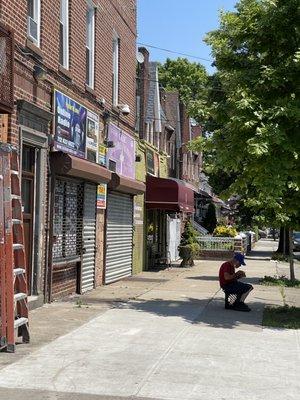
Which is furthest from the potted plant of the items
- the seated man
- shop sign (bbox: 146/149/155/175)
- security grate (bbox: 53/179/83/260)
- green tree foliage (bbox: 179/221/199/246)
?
the seated man

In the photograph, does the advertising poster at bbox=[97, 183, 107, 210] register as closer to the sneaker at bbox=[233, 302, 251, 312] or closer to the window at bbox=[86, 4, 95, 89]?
the window at bbox=[86, 4, 95, 89]

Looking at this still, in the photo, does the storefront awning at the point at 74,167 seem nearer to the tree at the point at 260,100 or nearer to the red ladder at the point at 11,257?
the tree at the point at 260,100

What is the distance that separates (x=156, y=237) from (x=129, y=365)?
54.3ft

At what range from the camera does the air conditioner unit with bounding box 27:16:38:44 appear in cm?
1045

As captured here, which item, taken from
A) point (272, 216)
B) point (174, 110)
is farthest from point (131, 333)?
point (174, 110)

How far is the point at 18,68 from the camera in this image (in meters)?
9.64

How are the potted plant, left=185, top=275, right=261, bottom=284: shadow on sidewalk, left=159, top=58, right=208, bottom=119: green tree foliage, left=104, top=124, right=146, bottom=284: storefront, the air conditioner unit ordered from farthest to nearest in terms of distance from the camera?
left=159, top=58, right=208, bottom=119: green tree foliage → the potted plant → left=185, top=275, right=261, bottom=284: shadow on sidewalk → left=104, top=124, right=146, bottom=284: storefront → the air conditioner unit

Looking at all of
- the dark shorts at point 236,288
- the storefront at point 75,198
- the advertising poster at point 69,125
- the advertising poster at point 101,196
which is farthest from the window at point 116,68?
the dark shorts at point 236,288

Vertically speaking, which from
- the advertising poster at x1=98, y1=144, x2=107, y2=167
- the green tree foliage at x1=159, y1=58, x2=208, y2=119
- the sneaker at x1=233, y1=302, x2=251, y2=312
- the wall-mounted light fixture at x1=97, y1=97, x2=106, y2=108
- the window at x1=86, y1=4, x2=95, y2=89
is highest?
the green tree foliage at x1=159, y1=58, x2=208, y2=119

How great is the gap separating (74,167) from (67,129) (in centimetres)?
107

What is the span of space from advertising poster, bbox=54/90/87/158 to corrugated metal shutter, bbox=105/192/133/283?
314 centimetres

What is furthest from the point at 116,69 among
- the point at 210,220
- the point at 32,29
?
the point at 210,220

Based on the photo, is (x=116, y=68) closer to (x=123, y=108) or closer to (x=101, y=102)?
(x=123, y=108)

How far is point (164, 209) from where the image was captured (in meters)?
22.0
